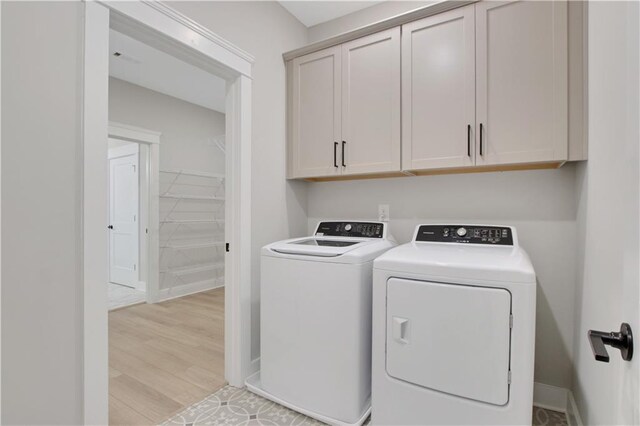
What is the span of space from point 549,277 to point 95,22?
2.63m

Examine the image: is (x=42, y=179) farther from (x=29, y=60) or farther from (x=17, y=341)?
(x=17, y=341)

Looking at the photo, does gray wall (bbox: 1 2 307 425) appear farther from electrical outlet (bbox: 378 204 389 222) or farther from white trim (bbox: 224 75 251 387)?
electrical outlet (bbox: 378 204 389 222)

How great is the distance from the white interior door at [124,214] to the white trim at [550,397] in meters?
4.66

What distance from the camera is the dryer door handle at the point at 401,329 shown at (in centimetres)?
144

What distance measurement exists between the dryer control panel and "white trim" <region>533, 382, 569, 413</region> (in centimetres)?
90

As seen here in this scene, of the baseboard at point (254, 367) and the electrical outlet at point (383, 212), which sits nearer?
the baseboard at point (254, 367)

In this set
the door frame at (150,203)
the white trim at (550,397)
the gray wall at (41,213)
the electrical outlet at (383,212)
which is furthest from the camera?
the door frame at (150,203)

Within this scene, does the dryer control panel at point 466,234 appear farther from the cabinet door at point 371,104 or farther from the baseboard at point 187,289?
the baseboard at point 187,289

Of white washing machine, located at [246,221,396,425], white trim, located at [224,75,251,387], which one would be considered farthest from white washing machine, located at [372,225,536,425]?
white trim, located at [224,75,251,387]

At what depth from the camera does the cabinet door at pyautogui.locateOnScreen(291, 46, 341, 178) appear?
228 cm

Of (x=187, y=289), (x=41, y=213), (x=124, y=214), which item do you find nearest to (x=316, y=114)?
(x=41, y=213)

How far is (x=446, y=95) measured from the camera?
6.20 feet

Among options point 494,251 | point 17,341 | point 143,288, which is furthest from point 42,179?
point 143,288

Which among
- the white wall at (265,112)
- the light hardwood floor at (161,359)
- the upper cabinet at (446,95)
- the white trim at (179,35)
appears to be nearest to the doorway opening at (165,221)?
the light hardwood floor at (161,359)
